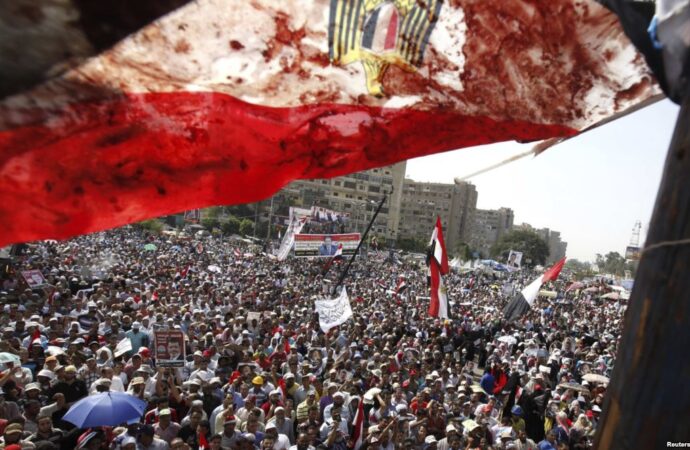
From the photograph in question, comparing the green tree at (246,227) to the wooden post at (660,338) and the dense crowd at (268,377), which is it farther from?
the wooden post at (660,338)

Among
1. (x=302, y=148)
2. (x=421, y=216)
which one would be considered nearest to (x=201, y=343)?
(x=302, y=148)

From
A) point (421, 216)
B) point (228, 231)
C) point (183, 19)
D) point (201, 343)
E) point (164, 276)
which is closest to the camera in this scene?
point (183, 19)

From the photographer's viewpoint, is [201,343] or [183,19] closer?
[183,19]

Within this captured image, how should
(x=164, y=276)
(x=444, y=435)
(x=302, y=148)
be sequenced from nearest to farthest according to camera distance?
(x=302, y=148) < (x=444, y=435) < (x=164, y=276)

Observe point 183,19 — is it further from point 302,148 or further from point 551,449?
point 551,449

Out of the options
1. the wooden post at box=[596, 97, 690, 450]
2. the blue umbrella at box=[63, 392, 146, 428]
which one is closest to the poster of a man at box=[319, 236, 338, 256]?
the blue umbrella at box=[63, 392, 146, 428]

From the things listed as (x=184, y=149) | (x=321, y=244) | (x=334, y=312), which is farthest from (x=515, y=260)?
(x=184, y=149)

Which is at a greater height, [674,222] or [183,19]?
[183,19]
